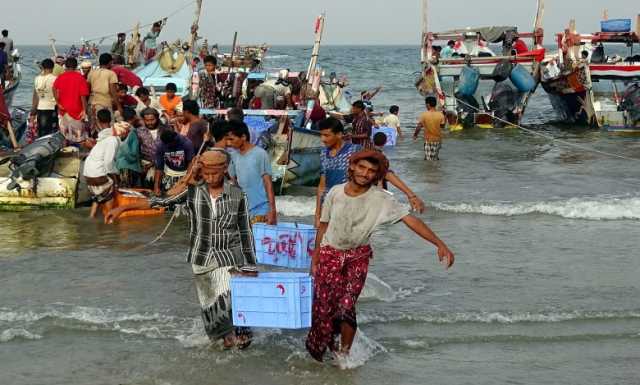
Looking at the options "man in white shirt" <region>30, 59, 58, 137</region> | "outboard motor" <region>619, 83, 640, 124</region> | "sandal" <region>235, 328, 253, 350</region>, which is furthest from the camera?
"outboard motor" <region>619, 83, 640, 124</region>

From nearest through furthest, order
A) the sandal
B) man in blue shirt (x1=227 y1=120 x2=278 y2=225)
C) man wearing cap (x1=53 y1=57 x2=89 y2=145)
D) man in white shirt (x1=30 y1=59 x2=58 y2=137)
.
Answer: the sandal, man in blue shirt (x1=227 y1=120 x2=278 y2=225), man wearing cap (x1=53 y1=57 x2=89 y2=145), man in white shirt (x1=30 y1=59 x2=58 y2=137)

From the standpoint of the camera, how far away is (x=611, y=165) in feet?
61.7

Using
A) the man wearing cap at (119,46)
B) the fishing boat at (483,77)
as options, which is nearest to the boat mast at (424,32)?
the fishing boat at (483,77)

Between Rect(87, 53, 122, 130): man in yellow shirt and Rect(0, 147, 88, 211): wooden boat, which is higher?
Rect(87, 53, 122, 130): man in yellow shirt

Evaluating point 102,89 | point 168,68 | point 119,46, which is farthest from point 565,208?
point 119,46

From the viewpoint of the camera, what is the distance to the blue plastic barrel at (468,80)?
27.0 metres

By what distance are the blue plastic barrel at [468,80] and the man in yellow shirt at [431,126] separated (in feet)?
26.6

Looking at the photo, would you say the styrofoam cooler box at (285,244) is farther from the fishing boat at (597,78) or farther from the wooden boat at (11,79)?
the fishing boat at (597,78)

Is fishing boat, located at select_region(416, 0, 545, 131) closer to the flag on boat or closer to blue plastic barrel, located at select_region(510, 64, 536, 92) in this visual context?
blue plastic barrel, located at select_region(510, 64, 536, 92)

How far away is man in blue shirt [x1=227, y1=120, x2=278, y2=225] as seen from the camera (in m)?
7.12

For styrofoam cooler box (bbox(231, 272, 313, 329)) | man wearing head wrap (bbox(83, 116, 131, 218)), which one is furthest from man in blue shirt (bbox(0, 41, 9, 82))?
styrofoam cooler box (bbox(231, 272, 313, 329))

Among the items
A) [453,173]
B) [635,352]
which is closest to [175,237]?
[635,352]

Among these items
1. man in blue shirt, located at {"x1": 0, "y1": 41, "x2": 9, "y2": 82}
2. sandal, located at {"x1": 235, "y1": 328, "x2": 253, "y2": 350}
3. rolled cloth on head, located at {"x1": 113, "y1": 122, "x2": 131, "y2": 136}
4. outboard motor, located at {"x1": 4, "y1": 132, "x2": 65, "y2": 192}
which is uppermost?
man in blue shirt, located at {"x1": 0, "y1": 41, "x2": 9, "y2": 82}

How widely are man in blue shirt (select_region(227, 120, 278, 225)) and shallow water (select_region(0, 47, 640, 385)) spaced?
1076 millimetres
